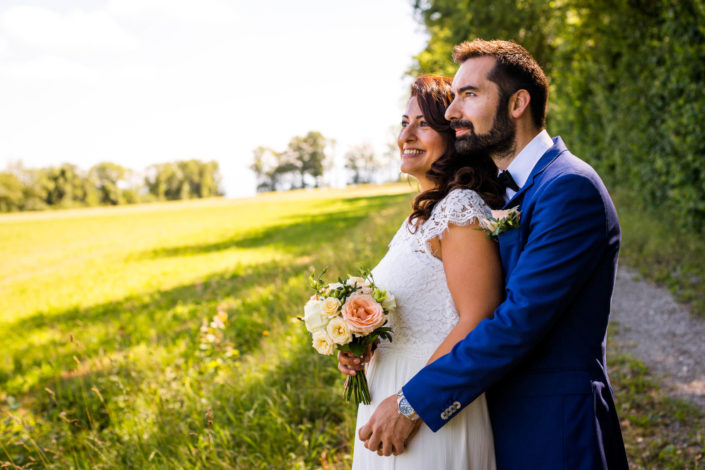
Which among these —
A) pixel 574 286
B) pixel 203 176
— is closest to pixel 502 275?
pixel 574 286

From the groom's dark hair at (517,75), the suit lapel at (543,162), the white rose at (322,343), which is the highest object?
the groom's dark hair at (517,75)

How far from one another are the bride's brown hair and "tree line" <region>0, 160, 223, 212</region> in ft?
334

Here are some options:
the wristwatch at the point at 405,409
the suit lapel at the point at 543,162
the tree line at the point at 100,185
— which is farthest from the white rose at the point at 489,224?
the tree line at the point at 100,185

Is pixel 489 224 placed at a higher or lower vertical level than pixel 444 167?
lower

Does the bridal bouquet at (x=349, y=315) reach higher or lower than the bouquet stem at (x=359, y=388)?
higher

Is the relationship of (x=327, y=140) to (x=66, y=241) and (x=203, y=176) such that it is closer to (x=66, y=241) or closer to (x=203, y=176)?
(x=203, y=176)

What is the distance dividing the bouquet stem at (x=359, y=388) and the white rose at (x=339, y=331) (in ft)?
1.13

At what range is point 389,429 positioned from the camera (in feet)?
6.38

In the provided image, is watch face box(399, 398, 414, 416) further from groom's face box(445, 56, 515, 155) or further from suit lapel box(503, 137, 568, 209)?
groom's face box(445, 56, 515, 155)

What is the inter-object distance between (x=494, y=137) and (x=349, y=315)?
40.2 inches

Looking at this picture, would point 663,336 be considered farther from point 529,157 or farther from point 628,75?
point 628,75

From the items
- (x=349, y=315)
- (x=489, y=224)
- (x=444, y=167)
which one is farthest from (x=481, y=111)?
(x=349, y=315)

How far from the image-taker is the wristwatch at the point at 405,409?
74.2 inches

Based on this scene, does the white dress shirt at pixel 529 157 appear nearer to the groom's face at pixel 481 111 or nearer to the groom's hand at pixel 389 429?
the groom's face at pixel 481 111
